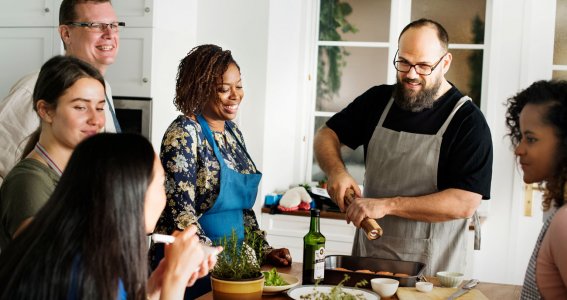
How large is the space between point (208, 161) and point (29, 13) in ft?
7.89

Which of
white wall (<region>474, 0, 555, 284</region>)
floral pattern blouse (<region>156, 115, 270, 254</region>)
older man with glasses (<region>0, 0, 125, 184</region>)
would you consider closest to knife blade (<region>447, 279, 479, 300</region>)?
floral pattern blouse (<region>156, 115, 270, 254</region>)

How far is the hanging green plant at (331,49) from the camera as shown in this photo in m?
4.72

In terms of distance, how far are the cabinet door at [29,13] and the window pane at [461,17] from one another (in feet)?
7.30

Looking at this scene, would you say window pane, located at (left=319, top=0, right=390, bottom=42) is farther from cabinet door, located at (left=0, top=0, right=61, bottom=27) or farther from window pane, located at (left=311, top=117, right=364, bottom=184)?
cabinet door, located at (left=0, top=0, right=61, bottom=27)

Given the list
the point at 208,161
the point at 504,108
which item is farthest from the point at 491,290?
the point at 504,108

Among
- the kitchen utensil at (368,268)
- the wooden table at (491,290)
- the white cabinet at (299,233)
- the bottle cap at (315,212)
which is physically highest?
the bottle cap at (315,212)

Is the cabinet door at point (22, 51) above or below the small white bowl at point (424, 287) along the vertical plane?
above

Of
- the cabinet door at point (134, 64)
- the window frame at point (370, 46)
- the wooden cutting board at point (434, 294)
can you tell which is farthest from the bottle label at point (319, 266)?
the window frame at point (370, 46)

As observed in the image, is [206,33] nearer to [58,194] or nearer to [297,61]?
[297,61]

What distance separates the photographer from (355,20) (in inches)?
185

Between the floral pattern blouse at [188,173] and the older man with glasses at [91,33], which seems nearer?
the floral pattern blouse at [188,173]

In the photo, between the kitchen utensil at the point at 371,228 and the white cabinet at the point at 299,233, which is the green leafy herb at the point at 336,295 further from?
the white cabinet at the point at 299,233

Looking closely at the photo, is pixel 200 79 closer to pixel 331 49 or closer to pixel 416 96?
pixel 416 96

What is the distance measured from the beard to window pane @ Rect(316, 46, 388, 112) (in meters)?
2.01
